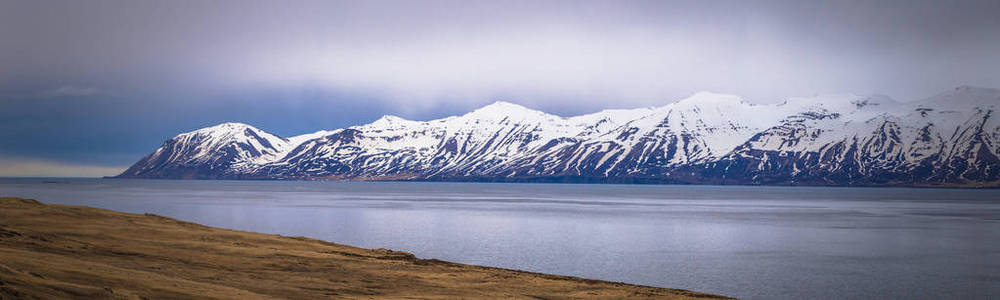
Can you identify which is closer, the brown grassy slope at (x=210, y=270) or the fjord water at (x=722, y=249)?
the brown grassy slope at (x=210, y=270)

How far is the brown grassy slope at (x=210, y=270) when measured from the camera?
20172 millimetres

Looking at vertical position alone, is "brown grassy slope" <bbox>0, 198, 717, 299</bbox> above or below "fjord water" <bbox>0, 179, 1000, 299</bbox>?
above

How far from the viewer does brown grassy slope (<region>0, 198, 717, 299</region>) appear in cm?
2017

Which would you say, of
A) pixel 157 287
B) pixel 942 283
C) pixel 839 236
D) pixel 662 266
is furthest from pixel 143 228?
pixel 839 236

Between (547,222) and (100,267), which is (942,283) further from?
(547,222)

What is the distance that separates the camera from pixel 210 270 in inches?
1144

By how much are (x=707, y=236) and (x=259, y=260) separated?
5089cm

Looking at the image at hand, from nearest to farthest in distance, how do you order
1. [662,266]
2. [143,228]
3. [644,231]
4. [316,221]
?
[143,228], [662,266], [644,231], [316,221]

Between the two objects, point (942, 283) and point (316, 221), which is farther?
point (316, 221)

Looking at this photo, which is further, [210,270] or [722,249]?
[722,249]

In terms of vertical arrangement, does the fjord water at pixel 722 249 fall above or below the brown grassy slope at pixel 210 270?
below

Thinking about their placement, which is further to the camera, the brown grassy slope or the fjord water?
the fjord water

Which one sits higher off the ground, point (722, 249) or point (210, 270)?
point (210, 270)

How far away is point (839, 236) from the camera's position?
242ft
